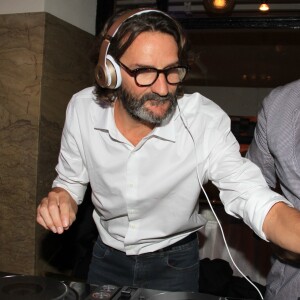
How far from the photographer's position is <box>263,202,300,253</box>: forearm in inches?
38.9

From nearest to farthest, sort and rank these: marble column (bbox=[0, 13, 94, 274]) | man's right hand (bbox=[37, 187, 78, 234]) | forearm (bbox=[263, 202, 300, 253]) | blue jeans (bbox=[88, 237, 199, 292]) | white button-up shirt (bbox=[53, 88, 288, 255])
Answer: forearm (bbox=[263, 202, 300, 253]) < man's right hand (bbox=[37, 187, 78, 234]) < white button-up shirt (bbox=[53, 88, 288, 255]) < blue jeans (bbox=[88, 237, 199, 292]) < marble column (bbox=[0, 13, 94, 274])

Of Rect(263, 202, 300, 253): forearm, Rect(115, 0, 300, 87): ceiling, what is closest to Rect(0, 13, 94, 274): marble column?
Rect(115, 0, 300, 87): ceiling

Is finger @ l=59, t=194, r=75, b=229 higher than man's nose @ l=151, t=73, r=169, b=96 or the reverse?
the reverse

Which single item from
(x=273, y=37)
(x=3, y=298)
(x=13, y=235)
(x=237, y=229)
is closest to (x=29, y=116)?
(x=13, y=235)

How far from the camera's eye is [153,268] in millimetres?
1493

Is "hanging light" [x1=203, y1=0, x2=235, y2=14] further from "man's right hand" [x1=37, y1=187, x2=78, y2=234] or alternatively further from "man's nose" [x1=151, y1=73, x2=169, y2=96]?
"man's right hand" [x1=37, y1=187, x2=78, y2=234]

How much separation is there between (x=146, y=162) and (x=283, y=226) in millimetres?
543

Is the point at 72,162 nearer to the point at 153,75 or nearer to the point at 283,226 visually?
the point at 153,75

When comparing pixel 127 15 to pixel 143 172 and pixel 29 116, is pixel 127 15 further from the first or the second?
pixel 29 116

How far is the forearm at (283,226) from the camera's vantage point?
988mm

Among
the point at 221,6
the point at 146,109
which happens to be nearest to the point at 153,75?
the point at 146,109

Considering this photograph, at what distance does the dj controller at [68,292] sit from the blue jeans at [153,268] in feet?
1.85

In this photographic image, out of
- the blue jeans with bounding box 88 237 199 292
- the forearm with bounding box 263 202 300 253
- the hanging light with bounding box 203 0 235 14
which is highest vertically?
the hanging light with bounding box 203 0 235 14

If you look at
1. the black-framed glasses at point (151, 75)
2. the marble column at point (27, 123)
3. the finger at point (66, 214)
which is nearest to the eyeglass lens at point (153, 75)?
the black-framed glasses at point (151, 75)
